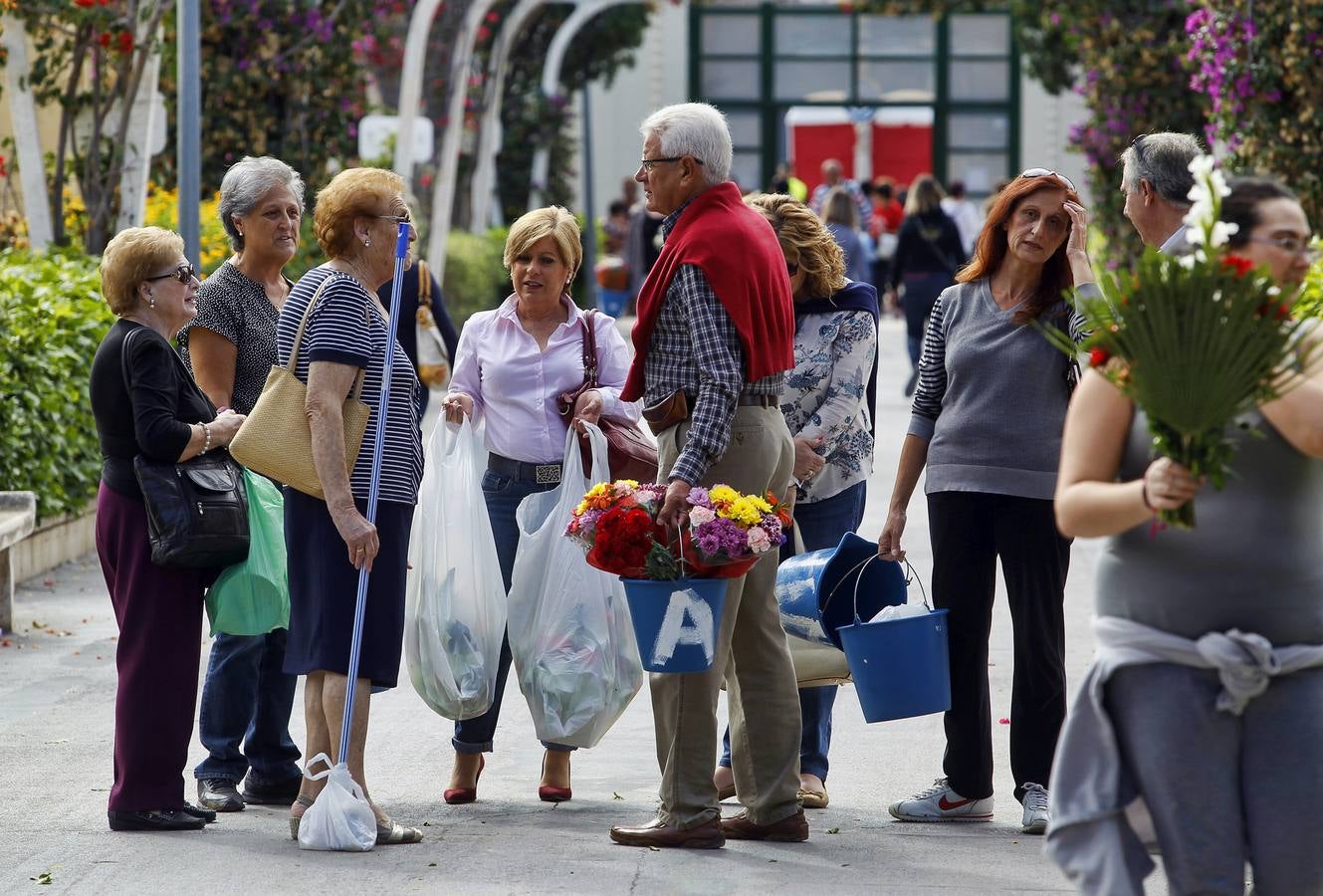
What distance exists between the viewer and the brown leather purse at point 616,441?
18.8ft

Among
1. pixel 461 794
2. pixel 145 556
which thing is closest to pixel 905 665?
pixel 461 794

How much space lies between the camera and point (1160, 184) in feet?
16.5

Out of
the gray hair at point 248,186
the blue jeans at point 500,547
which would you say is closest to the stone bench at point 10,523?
the gray hair at point 248,186

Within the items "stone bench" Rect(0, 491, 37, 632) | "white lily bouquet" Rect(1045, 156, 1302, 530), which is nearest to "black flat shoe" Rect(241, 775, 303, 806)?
"stone bench" Rect(0, 491, 37, 632)

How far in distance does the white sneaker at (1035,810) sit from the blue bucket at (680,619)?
104cm

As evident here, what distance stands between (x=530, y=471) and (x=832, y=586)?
A: 958 millimetres

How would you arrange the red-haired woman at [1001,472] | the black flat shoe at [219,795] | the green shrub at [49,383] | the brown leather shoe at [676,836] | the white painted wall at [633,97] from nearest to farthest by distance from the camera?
the brown leather shoe at [676,836] → the red-haired woman at [1001,472] → the black flat shoe at [219,795] → the green shrub at [49,383] → the white painted wall at [633,97]

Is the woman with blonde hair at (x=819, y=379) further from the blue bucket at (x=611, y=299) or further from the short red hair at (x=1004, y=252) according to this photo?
the blue bucket at (x=611, y=299)

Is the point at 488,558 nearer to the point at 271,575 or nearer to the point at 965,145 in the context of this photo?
the point at 271,575

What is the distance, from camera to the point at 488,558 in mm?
5656

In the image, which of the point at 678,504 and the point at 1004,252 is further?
the point at 1004,252

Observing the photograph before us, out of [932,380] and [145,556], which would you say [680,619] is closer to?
[932,380]

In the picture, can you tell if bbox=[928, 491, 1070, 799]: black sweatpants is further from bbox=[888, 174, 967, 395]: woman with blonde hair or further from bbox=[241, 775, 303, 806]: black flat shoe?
bbox=[888, 174, 967, 395]: woman with blonde hair

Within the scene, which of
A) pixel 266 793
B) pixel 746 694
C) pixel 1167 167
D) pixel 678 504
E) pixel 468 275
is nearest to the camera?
pixel 678 504
